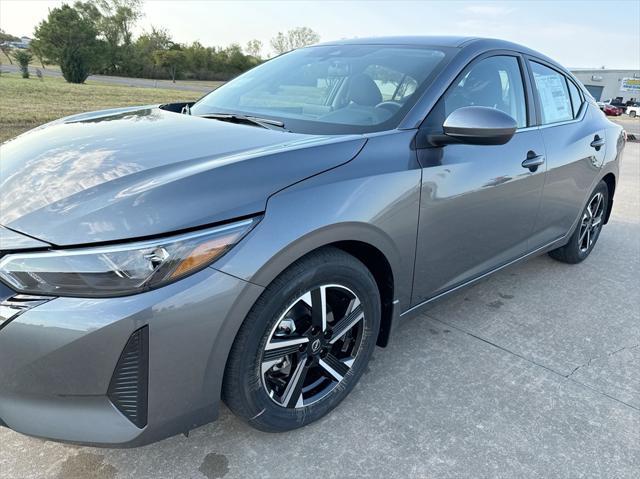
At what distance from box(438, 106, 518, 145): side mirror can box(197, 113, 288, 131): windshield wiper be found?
74 centimetres

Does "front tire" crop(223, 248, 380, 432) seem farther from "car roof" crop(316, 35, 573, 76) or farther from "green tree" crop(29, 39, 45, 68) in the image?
"green tree" crop(29, 39, 45, 68)

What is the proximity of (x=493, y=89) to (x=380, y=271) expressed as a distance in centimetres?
132

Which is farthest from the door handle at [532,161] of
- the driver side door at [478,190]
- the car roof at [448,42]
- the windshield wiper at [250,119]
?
the windshield wiper at [250,119]

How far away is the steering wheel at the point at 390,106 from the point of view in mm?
2334

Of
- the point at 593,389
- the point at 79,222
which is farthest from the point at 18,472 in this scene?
the point at 593,389

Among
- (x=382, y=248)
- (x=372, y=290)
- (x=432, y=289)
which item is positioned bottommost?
(x=432, y=289)

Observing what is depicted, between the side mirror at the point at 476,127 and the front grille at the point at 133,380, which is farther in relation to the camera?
the side mirror at the point at 476,127

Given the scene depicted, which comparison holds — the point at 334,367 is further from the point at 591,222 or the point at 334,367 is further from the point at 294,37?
the point at 294,37

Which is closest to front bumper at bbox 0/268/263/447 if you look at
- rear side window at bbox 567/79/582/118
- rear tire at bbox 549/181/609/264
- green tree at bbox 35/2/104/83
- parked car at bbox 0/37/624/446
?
parked car at bbox 0/37/624/446

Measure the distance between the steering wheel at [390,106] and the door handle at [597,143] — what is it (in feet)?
6.63

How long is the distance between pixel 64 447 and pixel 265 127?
5.03ft

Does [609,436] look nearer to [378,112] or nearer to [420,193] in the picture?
[420,193]

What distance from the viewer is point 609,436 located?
85.1 inches

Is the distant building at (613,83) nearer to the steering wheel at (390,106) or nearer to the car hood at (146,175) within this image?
the steering wheel at (390,106)
